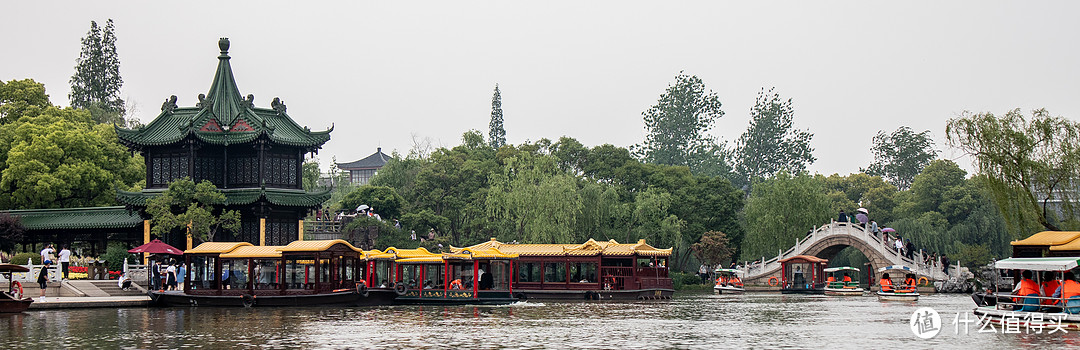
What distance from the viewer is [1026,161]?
34.7 meters

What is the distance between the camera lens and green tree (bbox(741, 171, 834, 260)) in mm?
59188

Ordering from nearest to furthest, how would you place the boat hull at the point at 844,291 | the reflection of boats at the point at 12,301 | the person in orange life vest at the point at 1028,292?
1. the person in orange life vest at the point at 1028,292
2. the reflection of boats at the point at 12,301
3. the boat hull at the point at 844,291

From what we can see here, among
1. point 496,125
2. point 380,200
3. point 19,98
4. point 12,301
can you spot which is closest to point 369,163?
point 496,125

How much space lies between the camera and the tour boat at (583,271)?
132 ft

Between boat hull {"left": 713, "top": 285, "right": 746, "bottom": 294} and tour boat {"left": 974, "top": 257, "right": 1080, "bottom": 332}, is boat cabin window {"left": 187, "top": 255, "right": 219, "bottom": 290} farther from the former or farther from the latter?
boat hull {"left": 713, "top": 285, "right": 746, "bottom": 294}

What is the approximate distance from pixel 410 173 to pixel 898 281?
30.1m

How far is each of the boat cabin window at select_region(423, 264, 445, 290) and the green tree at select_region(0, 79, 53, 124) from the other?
985 inches

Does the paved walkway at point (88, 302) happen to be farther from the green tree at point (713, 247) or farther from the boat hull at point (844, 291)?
the green tree at point (713, 247)

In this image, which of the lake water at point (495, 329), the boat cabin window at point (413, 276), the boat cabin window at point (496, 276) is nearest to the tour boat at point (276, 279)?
the lake water at point (495, 329)

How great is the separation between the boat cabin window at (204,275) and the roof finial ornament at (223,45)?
14.6 meters

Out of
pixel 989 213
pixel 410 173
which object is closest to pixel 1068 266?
pixel 989 213

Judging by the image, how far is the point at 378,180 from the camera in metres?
69.8

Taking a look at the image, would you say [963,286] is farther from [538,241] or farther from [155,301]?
[155,301]

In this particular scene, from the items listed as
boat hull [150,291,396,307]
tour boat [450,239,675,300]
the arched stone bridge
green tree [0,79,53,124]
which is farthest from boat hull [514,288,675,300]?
green tree [0,79,53,124]
